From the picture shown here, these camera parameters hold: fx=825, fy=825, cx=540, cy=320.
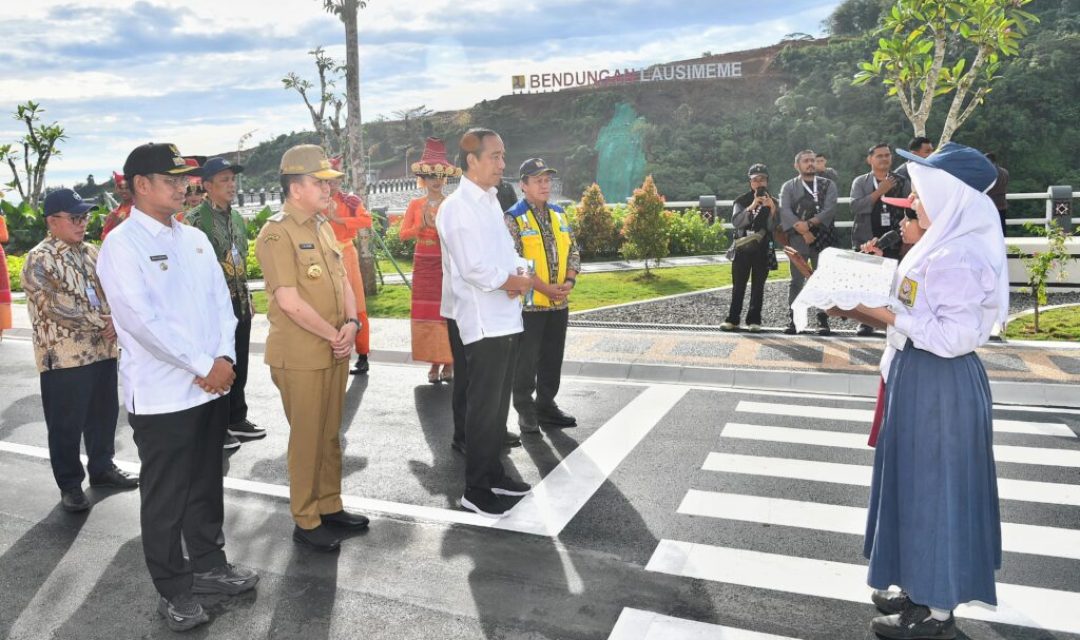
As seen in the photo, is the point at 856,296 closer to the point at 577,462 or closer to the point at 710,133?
the point at 577,462

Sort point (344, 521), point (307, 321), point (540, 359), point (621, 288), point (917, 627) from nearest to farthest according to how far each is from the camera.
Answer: point (917, 627) < point (307, 321) < point (344, 521) < point (540, 359) < point (621, 288)

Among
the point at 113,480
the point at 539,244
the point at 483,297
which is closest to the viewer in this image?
the point at 483,297

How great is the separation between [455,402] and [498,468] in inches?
55.5

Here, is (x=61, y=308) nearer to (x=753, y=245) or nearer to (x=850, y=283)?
(x=850, y=283)

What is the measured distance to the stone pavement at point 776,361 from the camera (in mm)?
7602

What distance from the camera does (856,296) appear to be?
343 cm

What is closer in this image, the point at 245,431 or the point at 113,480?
the point at 113,480

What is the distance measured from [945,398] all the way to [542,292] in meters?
3.31

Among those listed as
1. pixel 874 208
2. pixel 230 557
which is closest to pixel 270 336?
pixel 230 557

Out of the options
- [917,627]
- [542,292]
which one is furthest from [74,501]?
[917,627]

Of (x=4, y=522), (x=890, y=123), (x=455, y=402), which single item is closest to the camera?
(x=4, y=522)

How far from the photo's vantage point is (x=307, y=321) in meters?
4.43

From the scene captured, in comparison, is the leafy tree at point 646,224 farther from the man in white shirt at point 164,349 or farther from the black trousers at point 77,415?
the man in white shirt at point 164,349

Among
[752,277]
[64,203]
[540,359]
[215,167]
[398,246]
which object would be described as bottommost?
[540,359]
